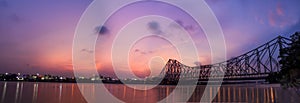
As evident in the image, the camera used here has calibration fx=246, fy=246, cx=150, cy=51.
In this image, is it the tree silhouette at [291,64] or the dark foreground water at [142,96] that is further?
the dark foreground water at [142,96]

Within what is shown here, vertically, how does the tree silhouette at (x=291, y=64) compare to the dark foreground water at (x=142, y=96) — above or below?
above

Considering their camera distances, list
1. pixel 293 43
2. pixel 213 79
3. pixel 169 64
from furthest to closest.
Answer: pixel 169 64 < pixel 213 79 < pixel 293 43

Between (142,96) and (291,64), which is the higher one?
(291,64)

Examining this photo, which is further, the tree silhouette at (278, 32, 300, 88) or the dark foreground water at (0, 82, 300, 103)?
the dark foreground water at (0, 82, 300, 103)

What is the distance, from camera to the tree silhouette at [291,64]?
709 centimetres

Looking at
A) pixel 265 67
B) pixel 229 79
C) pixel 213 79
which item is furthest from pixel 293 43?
pixel 213 79

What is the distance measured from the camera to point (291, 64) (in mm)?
7312

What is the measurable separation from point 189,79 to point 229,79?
22.6m

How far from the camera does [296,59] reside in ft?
23.5

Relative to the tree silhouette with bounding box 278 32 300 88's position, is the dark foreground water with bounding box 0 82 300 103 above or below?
below

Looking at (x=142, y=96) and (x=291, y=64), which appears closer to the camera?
(x=291, y=64)

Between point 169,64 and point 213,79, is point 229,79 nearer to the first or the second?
point 213,79

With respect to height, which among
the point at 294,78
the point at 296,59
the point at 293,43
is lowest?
the point at 294,78

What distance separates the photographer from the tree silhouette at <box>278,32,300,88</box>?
7.09 m
